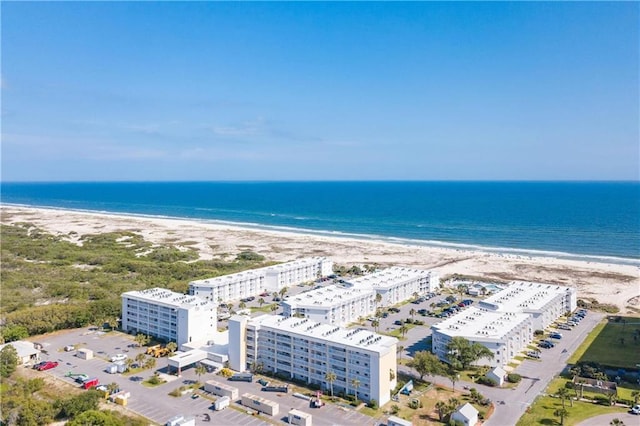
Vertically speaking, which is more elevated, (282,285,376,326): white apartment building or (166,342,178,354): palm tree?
(282,285,376,326): white apartment building

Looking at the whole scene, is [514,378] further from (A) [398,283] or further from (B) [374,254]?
(B) [374,254]

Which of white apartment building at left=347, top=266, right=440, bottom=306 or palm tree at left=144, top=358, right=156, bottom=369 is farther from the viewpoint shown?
white apartment building at left=347, top=266, right=440, bottom=306

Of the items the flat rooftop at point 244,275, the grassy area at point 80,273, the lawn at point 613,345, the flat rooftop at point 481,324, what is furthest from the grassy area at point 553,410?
the grassy area at point 80,273

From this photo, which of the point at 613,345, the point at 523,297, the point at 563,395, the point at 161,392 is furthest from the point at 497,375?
the point at 161,392

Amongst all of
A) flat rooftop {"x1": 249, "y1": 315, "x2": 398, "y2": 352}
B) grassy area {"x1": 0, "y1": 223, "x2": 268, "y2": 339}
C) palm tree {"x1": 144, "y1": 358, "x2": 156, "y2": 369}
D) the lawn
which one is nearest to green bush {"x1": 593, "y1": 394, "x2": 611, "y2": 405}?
the lawn

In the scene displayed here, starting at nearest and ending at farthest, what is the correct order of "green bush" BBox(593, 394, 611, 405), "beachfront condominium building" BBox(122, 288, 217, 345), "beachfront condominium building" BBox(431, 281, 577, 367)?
"green bush" BBox(593, 394, 611, 405) → "beachfront condominium building" BBox(431, 281, 577, 367) → "beachfront condominium building" BBox(122, 288, 217, 345)

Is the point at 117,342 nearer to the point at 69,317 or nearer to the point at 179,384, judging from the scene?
the point at 69,317

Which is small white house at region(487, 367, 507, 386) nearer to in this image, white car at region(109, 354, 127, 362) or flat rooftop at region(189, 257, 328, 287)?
white car at region(109, 354, 127, 362)
